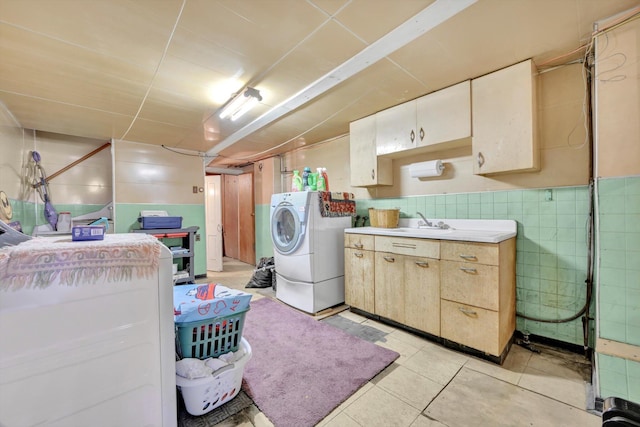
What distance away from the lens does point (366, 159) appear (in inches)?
116

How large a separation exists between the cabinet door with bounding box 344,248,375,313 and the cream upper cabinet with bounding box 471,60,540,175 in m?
1.27

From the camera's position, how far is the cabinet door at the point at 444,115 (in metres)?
2.17

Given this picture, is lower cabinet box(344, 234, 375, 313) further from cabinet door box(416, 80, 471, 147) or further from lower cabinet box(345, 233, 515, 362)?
cabinet door box(416, 80, 471, 147)

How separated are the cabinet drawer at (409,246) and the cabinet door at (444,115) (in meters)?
0.96

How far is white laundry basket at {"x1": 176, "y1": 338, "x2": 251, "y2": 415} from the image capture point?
1.26 metres

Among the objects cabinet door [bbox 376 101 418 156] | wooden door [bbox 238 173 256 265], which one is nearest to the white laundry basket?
cabinet door [bbox 376 101 418 156]

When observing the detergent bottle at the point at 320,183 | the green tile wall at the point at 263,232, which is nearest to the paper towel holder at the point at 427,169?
the detergent bottle at the point at 320,183

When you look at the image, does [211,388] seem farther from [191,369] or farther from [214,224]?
[214,224]

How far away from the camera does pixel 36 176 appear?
3252 mm

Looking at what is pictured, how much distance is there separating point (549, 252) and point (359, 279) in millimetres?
1563

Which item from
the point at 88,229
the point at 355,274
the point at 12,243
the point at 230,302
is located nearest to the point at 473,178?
the point at 355,274

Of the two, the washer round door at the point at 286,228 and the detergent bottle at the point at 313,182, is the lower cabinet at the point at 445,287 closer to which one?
the washer round door at the point at 286,228

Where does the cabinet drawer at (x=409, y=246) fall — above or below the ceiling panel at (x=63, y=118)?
below

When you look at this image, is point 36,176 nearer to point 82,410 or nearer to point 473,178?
point 82,410
